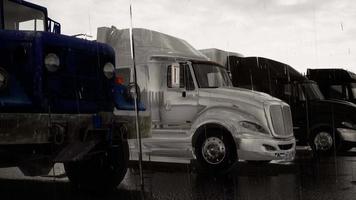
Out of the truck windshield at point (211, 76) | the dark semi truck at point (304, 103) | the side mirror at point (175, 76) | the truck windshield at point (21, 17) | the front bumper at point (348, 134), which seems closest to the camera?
the truck windshield at point (21, 17)

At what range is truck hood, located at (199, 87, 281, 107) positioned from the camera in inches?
360

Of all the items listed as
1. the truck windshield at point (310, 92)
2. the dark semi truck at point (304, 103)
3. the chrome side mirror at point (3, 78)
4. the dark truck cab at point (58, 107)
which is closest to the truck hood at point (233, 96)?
the dark truck cab at point (58, 107)

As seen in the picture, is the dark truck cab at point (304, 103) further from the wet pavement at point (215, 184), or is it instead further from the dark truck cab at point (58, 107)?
the dark truck cab at point (58, 107)

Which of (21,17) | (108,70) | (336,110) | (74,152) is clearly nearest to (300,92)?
(336,110)

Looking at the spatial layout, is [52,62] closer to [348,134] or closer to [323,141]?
[323,141]

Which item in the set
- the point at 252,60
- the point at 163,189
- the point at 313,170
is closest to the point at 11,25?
the point at 163,189

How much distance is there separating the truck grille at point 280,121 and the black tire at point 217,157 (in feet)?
3.05

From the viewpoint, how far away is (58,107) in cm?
556

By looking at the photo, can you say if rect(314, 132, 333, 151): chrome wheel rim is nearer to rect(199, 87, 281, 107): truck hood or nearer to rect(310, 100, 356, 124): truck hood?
rect(310, 100, 356, 124): truck hood

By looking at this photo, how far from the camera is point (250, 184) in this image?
7387mm

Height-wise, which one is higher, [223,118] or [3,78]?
[3,78]

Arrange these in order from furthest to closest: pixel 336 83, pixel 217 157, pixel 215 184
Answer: pixel 336 83 → pixel 217 157 → pixel 215 184

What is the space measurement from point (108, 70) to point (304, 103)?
774 centimetres

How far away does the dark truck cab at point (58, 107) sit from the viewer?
200 inches
